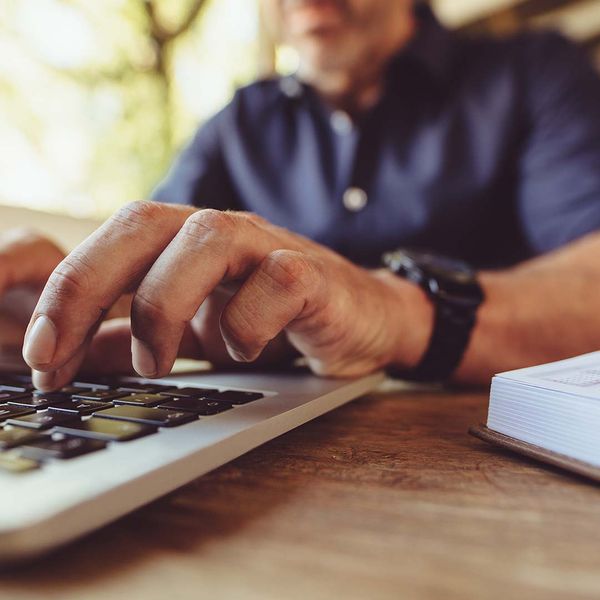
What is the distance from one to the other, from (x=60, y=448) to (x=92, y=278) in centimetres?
15

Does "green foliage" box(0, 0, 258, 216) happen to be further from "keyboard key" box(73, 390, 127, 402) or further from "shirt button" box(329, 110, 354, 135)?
"keyboard key" box(73, 390, 127, 402)

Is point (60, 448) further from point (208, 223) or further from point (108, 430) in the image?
point (208, 223)

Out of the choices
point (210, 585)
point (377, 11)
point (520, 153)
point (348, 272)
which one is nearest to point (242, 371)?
point (348, 272)

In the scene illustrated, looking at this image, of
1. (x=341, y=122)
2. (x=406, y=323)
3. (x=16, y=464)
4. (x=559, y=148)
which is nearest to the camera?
(x=16, y=464)

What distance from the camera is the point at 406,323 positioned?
54cm

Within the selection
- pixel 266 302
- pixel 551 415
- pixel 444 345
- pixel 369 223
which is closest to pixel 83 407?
pixel 266 302

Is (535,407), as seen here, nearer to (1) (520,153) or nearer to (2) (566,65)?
(1) (520,153)

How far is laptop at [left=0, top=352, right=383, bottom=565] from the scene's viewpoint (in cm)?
18

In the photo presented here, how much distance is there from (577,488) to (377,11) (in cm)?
104

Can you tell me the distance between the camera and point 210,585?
18cm

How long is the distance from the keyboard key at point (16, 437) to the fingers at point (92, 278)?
0.28ft

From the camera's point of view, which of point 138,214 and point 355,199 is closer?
point 138,214

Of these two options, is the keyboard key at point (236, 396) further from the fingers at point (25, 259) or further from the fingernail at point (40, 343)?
the fingers at point (25, 259)

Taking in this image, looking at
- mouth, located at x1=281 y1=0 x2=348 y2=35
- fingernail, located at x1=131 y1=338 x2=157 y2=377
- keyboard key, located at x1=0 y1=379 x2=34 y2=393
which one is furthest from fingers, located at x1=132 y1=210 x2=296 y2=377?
mouth, located at x1=281 y1=0 x2=348 y2=35
